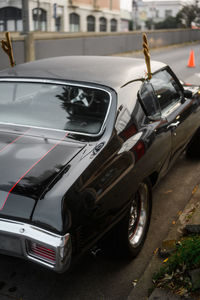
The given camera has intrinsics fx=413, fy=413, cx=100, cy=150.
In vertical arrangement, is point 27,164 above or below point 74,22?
→ below

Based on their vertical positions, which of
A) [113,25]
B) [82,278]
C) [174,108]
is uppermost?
[113,25]

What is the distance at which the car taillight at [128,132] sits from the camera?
3240 millimetres

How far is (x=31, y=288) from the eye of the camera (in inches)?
119

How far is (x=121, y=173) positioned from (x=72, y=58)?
1887 millimetres

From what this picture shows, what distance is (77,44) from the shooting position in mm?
21703

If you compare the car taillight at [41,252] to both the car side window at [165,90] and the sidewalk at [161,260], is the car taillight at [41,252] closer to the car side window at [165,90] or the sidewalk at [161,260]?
the sidewalk at [161,260]

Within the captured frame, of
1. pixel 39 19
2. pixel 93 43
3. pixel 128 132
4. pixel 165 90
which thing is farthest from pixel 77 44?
pixel 39 19

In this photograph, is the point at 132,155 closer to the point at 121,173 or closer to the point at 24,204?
the point at 121,173

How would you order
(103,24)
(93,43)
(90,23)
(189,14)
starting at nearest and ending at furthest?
(93,43), (90,23), (189,14), (103,24)

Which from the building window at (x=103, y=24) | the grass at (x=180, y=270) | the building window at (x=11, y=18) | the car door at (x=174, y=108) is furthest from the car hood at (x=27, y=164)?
the building window at (x=103, y=24)

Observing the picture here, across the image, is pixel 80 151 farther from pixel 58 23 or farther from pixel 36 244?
pixel 58 23

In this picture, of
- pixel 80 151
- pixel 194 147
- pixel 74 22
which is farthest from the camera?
pixel 74 22

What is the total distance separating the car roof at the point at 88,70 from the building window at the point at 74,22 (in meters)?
49.8

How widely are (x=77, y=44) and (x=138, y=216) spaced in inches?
760
